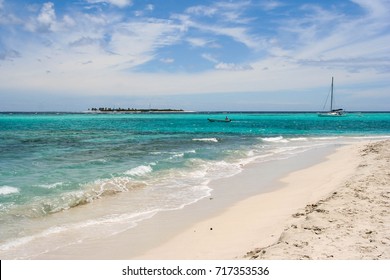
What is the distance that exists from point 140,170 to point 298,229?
11051 mm

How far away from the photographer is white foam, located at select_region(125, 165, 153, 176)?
16.2 metres

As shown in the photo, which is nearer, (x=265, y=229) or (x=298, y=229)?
(x=298, y=229)

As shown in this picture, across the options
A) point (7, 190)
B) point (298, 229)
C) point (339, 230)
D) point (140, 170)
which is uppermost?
point (339, 230)

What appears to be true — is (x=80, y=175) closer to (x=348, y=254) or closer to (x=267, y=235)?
(x=267, y=235)

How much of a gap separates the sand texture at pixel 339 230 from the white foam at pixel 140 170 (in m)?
9.03

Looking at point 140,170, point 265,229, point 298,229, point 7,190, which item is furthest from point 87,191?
point 298,229

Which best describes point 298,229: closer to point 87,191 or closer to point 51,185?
point 87,191

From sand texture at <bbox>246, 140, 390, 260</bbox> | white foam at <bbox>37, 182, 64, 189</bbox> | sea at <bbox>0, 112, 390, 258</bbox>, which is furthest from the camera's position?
white foam at <bbox>37, 182, 64, 189</bbox>

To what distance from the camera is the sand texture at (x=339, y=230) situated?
224 inches

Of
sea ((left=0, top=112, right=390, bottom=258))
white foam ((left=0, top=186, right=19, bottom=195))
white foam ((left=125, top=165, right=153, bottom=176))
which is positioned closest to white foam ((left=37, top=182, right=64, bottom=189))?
sea ((left=0, top=112, right=390, bottom=258))

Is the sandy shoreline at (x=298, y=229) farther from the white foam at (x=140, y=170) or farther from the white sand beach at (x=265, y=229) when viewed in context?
the white foam at (x=140, y=170)

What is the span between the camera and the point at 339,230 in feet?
22.2

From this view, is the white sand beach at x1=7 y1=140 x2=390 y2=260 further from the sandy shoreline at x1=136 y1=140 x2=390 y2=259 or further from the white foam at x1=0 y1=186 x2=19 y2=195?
the white foam at x1=0 y1=186 x2=19 y2=195

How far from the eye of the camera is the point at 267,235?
24.5 feet
